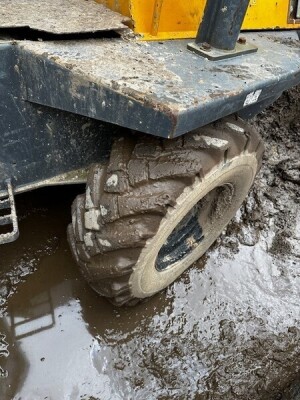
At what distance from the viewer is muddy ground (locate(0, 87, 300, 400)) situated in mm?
2027

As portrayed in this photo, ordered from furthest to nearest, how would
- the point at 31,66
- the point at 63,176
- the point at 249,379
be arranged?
1. the point at 249,379
2. the point at 63,176
3. the point at 31,66

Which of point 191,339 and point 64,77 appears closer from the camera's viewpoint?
point 64,77

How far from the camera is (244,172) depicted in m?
2.14

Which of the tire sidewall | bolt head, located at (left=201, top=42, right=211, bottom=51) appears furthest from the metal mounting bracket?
the tire sidewall

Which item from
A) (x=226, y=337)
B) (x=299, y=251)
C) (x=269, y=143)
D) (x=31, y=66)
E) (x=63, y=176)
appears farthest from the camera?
(x=269, y=143)

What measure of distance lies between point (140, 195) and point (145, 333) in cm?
84

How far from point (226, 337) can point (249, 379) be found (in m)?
0.22

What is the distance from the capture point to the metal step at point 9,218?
1.64 meters

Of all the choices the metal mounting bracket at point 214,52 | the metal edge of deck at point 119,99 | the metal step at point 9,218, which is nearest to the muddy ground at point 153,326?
the metal step at point 9,218

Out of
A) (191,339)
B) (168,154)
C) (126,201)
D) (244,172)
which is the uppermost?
(168,154)

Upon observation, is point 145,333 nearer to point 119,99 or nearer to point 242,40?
point 119,99

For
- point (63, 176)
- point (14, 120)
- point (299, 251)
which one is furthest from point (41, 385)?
point (299, 251)

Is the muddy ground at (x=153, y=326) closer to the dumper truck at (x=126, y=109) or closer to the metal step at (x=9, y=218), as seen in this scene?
the dumper truck at (x=126, y=109)

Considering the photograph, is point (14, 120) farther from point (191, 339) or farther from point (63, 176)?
point (191, 339)
